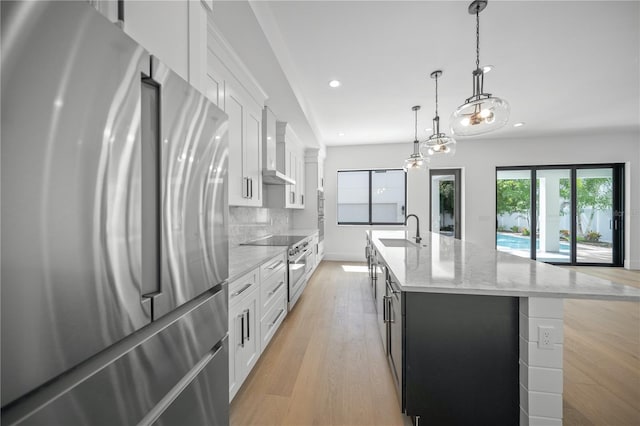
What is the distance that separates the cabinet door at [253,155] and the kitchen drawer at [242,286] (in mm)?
907

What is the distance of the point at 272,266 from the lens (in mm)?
2363

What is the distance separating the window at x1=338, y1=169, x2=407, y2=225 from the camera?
21.1ft

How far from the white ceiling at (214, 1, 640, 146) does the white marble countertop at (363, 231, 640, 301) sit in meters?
2.02

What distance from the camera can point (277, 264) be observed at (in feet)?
8.30

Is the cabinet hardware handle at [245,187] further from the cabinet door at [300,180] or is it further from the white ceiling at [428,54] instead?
the cabinet door at [300,180]

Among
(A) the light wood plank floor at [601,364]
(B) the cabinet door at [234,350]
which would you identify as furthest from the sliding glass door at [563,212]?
(B) the cabinet door at [234,350]

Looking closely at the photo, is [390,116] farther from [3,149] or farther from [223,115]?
[3,149]

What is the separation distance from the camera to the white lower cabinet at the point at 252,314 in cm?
160

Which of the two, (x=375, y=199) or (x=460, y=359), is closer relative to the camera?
(x=460, y=359)

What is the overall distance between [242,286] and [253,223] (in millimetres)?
2008

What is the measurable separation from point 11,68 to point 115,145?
196 millimetres

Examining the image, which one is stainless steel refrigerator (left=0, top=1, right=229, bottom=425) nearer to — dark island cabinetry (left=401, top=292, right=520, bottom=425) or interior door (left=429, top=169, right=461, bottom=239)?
dark island cabinetry (left=401, top=292, right=520, bottom=425)

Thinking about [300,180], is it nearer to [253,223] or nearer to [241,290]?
[253,223]

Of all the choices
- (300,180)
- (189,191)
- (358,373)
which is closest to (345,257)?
(300,180)
